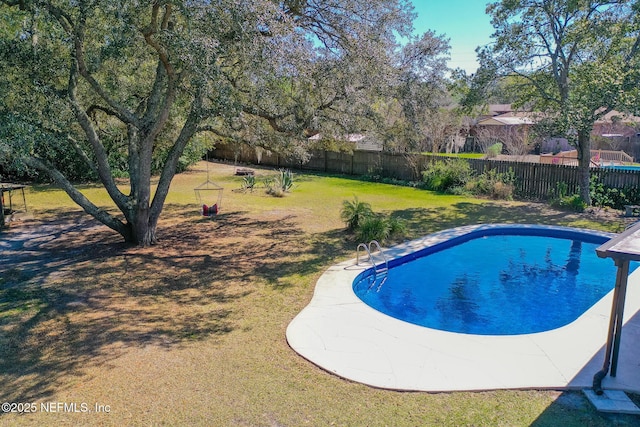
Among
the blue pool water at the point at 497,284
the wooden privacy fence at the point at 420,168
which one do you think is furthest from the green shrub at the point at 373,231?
the wooden privacy fence at the point at 420,168

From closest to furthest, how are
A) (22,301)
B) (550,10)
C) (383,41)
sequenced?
(22,301) < (383,41) < (550,10)

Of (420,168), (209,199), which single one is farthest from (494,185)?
(209,199)

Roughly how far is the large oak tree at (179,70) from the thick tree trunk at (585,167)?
651cm

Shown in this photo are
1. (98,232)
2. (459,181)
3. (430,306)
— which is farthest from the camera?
(459,181)

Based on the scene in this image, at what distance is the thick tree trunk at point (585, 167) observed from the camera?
12.9 m

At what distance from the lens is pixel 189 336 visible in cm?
514

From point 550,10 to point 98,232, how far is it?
13375 millimetres

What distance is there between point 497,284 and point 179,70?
22.6ft

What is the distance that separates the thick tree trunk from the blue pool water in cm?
365

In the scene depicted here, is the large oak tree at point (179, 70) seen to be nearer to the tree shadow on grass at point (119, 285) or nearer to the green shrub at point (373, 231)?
the tree shadow on grass at point (119, 285)

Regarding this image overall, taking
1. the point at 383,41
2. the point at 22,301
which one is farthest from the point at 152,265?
the point at 383,41

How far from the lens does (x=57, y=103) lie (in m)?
7.47

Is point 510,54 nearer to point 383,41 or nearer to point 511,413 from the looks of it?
point 383,41

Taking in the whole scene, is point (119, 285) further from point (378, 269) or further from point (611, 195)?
point (611, 195)
